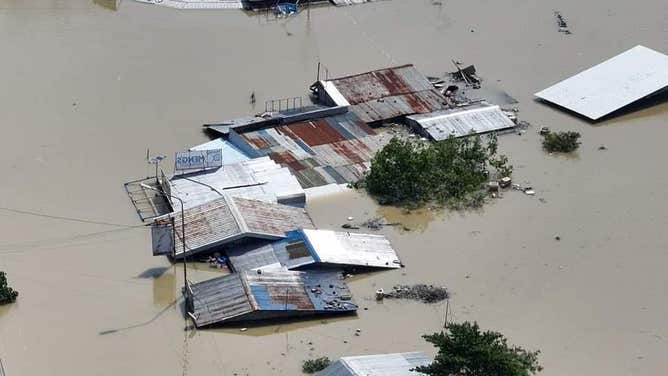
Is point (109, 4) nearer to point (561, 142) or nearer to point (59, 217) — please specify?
point (59, 217)

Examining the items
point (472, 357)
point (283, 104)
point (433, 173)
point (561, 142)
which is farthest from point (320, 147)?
point (472, 357)

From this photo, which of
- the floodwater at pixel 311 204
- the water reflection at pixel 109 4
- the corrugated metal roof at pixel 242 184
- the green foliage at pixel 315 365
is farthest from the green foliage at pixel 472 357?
the water reflection at pixel 109 4

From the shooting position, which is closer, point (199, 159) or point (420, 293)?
point (420, 293)

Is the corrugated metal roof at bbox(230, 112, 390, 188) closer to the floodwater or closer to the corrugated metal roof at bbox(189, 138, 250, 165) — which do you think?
the corrugated metal roof at bbox(189, 138, 250, 165)

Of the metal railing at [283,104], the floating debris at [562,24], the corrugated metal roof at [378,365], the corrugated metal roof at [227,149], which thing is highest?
the floating debris at [562,24]

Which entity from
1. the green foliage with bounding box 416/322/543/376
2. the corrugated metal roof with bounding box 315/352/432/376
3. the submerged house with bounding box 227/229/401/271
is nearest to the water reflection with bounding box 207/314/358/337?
the submerged house with bounding box 227/229/401/271

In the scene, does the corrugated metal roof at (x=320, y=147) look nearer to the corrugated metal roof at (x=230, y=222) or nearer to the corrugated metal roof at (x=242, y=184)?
the corrugated metal roof at (x=242, y=184)

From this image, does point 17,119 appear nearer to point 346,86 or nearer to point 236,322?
point 346,86
